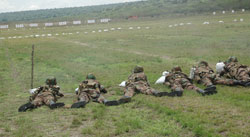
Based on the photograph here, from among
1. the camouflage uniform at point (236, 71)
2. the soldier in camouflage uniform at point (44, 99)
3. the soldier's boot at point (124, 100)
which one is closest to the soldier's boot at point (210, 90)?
the camouflage uniform at point (236, 71)

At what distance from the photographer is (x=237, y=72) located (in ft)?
41.8

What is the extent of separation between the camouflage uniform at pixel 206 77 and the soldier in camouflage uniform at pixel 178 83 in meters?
0.87

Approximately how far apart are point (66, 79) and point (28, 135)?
343 inches

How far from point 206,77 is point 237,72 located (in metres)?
1.48

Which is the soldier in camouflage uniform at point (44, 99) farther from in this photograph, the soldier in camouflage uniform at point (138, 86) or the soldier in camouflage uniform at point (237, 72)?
the soldier in camouflage uniform at point (237, 72)

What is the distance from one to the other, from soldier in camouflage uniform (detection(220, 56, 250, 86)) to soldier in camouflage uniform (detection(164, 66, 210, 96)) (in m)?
2.36

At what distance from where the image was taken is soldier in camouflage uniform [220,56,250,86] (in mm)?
12212

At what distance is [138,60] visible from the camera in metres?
21.1

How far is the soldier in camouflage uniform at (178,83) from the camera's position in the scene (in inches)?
431

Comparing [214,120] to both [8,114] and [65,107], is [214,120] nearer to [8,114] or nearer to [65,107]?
[65,107]

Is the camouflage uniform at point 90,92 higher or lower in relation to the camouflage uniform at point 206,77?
lower

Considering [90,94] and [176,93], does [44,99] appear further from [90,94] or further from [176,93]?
[176,93]

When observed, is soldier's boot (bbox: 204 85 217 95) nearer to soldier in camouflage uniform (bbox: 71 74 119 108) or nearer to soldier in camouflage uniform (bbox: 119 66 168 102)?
soldier in camouflage uniform (bbox: 119 66 168 102)

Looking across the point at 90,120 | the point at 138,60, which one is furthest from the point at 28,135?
the point at 138,60
